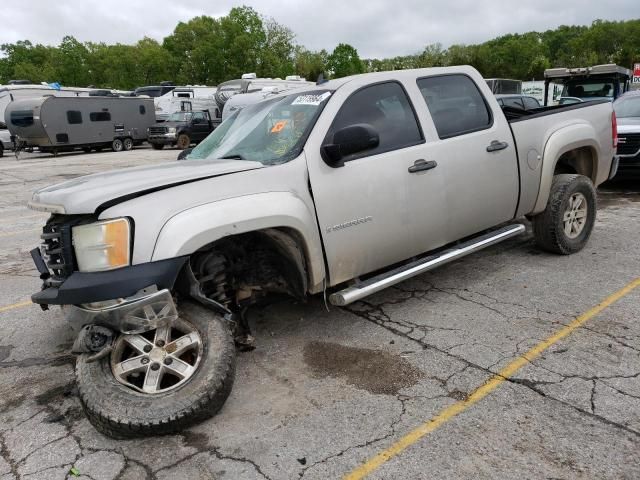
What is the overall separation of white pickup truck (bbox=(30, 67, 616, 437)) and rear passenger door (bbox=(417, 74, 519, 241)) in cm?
1

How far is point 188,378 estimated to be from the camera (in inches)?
109

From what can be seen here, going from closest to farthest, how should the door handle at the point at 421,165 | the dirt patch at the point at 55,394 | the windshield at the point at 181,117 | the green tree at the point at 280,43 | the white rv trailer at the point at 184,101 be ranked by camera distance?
the dirt patch at the point at 55,394 → the door handle at the point at 421,165 → the windshield at the point at 181,117 → the white rv trailer at the point at 184,101 → the green tree at the point at 280,43

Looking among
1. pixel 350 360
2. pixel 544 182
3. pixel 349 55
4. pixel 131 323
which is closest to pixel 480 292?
pixel 544 182

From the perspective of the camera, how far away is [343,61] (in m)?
73.1

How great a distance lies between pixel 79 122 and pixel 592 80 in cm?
2000

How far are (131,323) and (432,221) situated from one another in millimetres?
2310

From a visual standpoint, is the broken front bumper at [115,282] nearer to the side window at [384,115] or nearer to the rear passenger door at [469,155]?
the side window at [384,115]

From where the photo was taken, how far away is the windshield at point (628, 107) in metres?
9.57

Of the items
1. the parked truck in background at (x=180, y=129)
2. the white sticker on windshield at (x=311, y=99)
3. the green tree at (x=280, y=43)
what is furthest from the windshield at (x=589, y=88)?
the green tree at (x=280, y=43)

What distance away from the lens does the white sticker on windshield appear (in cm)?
370

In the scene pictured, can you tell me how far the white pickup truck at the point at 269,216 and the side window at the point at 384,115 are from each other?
1cm

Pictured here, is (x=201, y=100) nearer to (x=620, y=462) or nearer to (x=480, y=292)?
(x=480, y=292)

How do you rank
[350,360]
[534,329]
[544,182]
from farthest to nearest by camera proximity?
[544,182]
[534,329]
[350,360]

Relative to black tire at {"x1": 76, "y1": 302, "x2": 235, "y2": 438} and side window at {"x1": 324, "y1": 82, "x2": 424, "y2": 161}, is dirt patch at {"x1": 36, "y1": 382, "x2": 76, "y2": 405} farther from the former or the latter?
side window at {"x1": 324, "y1": 82, "x2": 424, "y2": 161}
